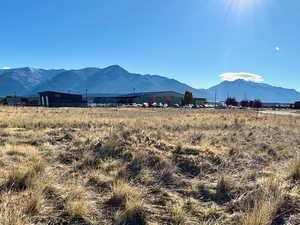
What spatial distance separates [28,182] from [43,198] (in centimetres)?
83

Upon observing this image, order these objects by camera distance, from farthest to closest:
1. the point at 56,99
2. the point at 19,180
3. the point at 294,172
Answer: the point at 56,99
the point at 294,172
the point at 19,180

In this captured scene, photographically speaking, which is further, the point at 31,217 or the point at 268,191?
the point at 268,191

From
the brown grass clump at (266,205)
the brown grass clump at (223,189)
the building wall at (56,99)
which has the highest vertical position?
the building wall at (56,99)

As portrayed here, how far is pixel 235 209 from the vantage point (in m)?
4.62

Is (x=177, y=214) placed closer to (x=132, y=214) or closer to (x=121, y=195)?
(x=132, y=214)

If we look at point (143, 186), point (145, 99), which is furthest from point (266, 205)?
point (145, 99)

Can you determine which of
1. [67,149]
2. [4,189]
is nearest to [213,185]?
[4,189]

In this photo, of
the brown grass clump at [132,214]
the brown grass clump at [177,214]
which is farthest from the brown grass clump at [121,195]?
the brown grass clump at [177,214]

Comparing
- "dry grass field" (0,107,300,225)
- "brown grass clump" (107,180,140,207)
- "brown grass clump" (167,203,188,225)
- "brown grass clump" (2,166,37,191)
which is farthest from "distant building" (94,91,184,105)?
"brown grass clump" (167,203,188,225)

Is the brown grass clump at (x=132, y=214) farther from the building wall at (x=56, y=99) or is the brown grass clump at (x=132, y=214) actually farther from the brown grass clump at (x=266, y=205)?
the building wall at (x=56, y=99)

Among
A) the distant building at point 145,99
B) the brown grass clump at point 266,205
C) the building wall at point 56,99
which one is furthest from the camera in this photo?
the distant building at point 145,99

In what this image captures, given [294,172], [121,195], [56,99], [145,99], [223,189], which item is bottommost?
[223,189]

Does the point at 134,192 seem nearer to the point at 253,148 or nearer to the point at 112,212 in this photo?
the point at 112,212

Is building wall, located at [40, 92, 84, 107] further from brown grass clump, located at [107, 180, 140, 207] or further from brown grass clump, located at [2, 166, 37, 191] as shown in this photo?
brown grass clump, located at [107, 180, 140, 207]
